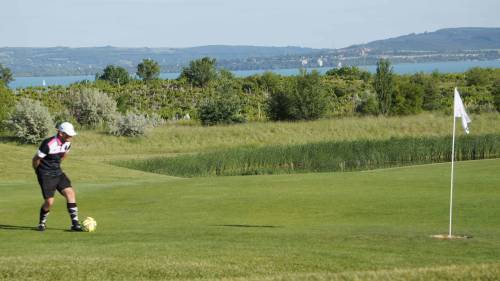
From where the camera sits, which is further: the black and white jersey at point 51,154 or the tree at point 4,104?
the tree at point 4,104

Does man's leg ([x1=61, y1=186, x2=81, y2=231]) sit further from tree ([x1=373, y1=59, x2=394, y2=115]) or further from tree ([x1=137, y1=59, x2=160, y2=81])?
tree ([x1=137, y1=59, x2=160, y2=81])

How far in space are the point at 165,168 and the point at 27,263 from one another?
2788 cm

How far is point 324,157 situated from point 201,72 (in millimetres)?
54837

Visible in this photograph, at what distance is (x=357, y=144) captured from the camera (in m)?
41.5

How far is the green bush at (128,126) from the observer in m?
53.2

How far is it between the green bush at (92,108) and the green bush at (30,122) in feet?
32.4

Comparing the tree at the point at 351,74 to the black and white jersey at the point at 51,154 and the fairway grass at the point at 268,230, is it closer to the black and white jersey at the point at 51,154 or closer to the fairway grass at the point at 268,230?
the fairway grass at the point at 268,230

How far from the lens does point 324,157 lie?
131 feet

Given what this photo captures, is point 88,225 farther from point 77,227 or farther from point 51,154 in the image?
point 51,154

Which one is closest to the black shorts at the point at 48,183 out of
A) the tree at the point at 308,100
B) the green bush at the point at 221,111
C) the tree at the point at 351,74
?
the green bush at the point at 221,111

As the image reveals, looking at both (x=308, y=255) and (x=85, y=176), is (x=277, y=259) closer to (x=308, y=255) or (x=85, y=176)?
(x=308, y=255)

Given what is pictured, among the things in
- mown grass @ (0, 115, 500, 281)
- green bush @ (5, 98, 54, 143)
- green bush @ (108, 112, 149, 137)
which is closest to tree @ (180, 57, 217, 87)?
green bush @ (108, 112, 149, 137)

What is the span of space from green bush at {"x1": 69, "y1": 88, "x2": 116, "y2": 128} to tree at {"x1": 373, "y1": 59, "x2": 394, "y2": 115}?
68.8ft

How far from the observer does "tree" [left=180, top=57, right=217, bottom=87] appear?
93.1m
